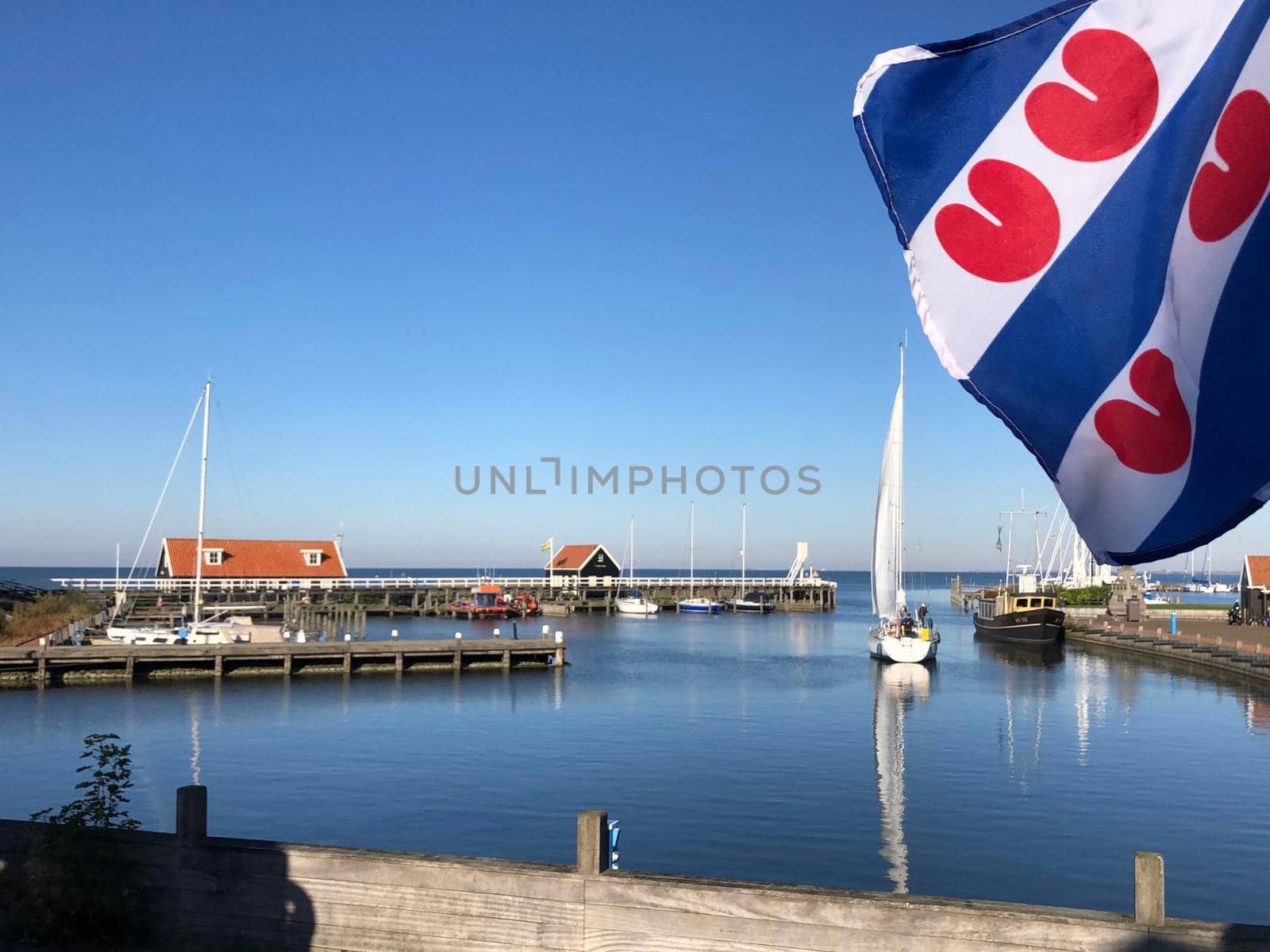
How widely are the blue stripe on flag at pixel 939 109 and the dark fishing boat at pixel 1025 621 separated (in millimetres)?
77397

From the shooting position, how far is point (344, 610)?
281 ft

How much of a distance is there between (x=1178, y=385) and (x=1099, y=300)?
443mm

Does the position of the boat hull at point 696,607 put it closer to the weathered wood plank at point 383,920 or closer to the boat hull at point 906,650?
the boat hull at point 906,650

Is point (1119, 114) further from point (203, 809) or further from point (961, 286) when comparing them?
point (203, 809)

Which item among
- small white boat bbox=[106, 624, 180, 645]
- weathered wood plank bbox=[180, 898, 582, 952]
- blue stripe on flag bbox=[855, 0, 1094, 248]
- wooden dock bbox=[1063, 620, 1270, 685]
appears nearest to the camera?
blue stripe on flag bbox=[855, 0, 1094, 248]

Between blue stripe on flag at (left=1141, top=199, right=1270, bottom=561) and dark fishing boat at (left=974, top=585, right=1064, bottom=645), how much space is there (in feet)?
254

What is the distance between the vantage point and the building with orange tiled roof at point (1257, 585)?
71688 millimetres

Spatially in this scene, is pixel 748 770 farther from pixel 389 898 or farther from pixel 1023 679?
pixel 1023 679

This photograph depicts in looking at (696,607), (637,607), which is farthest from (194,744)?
(696,607)

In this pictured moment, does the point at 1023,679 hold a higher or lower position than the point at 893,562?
lower

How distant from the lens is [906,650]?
63.4m

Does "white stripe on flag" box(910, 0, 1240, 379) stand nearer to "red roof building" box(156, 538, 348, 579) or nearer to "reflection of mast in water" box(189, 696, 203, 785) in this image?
"reflection of mast in water" box(189, 696, 203, 785)

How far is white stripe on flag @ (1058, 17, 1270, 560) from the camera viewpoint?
3.97 metres

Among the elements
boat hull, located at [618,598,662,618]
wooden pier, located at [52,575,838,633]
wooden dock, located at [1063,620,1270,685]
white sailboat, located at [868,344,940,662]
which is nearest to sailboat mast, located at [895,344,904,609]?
white sailboat, located at [868,344,940,662]
